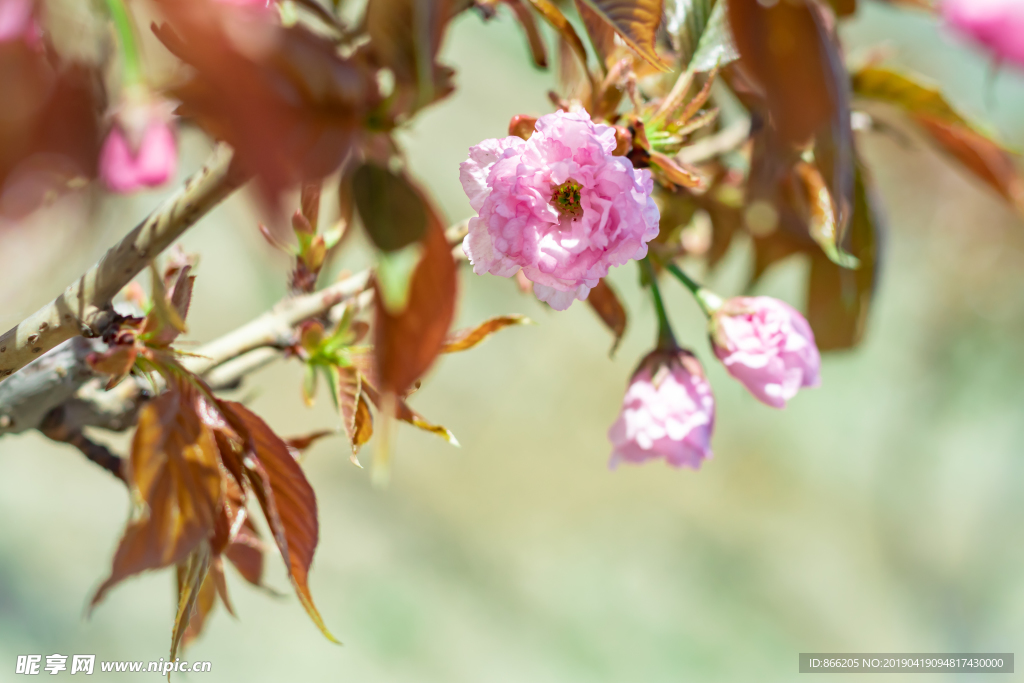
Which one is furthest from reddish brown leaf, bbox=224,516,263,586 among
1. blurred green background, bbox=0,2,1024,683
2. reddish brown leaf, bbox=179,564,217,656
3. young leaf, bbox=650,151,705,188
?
blurred green background, bbox=0,2,1024,683

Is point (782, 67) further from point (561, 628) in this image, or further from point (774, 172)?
point (561, 628)

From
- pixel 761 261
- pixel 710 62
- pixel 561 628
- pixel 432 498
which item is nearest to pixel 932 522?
pixel 561 628

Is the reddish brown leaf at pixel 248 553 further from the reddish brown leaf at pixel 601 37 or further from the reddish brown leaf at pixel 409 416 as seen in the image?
the reddish brown leaf at pixel 601 37

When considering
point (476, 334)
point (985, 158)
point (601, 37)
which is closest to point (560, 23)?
point (601, 37)

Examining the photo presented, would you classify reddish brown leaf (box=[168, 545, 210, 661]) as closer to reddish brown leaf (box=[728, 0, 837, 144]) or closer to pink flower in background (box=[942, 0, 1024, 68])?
reddish brown leaf (box=[728, 0, 837, 144])

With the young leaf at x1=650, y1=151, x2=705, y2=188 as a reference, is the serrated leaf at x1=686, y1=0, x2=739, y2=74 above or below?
above

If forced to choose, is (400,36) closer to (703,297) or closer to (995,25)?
(703,297)
